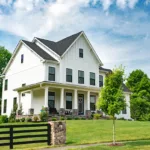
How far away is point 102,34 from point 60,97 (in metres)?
10.1

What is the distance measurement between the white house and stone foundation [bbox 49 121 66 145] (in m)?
14.5

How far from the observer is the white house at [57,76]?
31094 millimetres

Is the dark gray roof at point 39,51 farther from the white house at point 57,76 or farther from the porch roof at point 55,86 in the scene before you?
the porch roof at point 55,86

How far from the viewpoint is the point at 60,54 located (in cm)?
3209

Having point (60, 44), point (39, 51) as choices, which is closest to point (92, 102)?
point (60, 44)

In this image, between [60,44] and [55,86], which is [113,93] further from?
[60,44]

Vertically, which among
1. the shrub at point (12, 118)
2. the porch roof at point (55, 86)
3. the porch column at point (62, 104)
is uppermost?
the porch roof at point (55, 86)

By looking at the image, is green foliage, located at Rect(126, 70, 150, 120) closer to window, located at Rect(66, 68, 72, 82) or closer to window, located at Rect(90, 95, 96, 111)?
window, located at Rect(90, 95, 96, 111)

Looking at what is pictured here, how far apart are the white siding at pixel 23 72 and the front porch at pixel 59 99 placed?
162cm

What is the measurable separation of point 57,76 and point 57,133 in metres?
17.6

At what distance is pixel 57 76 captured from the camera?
3172 cm

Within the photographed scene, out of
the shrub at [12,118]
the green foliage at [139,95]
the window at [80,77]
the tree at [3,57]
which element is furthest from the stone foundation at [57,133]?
the tree at [3,57]

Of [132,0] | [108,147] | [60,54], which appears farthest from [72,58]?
[108,147]

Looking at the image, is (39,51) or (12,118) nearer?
(12,118)
